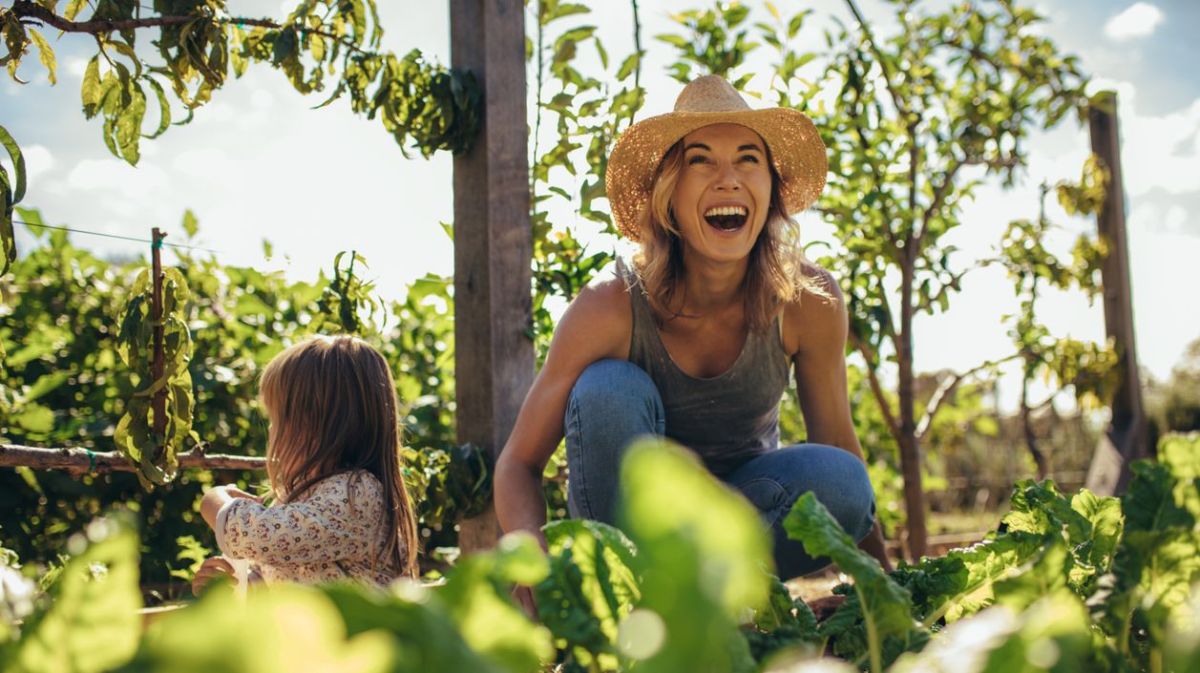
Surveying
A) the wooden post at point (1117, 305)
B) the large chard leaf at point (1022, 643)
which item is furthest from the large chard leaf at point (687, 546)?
the wooden post at point (1117, 305)

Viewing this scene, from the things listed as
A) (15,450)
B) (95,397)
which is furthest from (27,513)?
(15,450)

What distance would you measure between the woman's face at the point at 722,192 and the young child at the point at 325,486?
766mm

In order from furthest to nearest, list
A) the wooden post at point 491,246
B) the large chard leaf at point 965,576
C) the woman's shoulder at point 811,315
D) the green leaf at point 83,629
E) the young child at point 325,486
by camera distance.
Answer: the wooden post at point 491,246 → the woman's shoulder at point 811,315 → the young child at point 325,486 → the large chard leaf at point 965,576 → the green leaf at point 83,629

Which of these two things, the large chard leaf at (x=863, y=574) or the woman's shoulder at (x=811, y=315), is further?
the woman's shoulder at (x=811, y=315)

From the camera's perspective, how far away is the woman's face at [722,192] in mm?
2100

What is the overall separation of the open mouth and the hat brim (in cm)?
21

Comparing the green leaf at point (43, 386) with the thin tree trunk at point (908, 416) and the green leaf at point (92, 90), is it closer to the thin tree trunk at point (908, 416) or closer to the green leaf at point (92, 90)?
the green leaf at point (92, 90)

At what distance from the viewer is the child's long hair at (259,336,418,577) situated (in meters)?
2.18

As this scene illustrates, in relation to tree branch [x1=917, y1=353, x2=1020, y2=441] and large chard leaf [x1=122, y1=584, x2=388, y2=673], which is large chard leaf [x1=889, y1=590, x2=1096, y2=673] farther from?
tree branch [x1=917, y1=353, x2=1020, y2=441]

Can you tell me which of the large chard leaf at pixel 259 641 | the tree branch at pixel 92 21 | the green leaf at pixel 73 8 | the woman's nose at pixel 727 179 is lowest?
the large chard leaf at pixel 259 641

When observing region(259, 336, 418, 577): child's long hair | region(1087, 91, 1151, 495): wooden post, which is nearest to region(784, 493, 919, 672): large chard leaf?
region(259, 336, 418, 577): child's long hair

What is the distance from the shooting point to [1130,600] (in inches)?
A: 24.2

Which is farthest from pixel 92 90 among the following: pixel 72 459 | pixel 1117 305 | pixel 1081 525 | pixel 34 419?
pixel 1117 305

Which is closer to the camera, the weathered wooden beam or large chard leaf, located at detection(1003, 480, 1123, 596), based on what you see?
large chard leaf, located at detection(1003, 480, 1123, 596)
